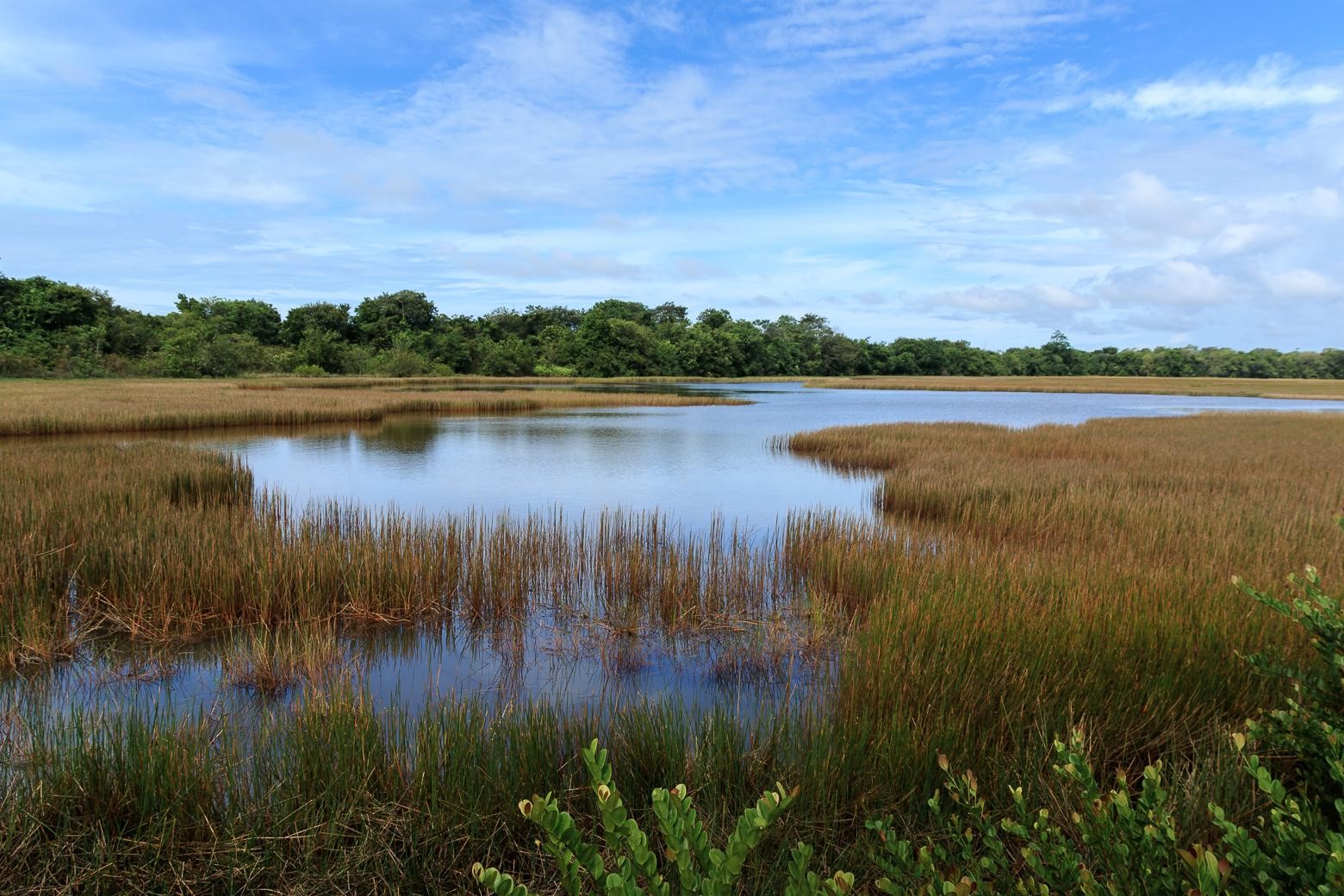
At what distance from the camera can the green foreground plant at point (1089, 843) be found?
174cm

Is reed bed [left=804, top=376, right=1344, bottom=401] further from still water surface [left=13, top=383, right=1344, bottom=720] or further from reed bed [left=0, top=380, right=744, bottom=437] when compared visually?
reed bed [left=0, top=380, right=744, bottom=437]

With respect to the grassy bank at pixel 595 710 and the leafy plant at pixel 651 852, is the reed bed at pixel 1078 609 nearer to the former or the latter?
the grassy bank at pixel 595 710

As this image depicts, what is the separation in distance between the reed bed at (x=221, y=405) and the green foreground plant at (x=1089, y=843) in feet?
79.0

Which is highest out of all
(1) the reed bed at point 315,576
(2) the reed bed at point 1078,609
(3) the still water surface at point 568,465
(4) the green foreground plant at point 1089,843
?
(4) the green foreground plant at point 1089,843

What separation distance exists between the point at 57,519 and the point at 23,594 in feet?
6.30

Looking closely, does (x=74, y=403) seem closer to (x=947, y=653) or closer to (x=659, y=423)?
(x=659, y=423)

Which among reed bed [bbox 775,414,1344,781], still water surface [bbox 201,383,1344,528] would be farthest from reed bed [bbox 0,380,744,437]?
reed bed [bbox 775,414,1344,781]

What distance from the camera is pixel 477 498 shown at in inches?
534

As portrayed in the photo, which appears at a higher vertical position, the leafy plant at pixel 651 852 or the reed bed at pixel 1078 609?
the leafy plant at pixel 651 852

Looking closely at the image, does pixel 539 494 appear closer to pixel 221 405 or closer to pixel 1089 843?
pixel 1089 843

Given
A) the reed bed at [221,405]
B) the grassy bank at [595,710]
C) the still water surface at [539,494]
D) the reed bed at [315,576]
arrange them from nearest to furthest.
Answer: the grassy bank at [595,710] → the still water surface at [539,494] → the reed bed at [315,576] → the reed bed at [221,405]

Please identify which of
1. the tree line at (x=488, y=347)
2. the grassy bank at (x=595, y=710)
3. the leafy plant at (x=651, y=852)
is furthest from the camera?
the tree line at (x=488, y=347)

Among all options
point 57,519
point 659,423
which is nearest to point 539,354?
point 659,423

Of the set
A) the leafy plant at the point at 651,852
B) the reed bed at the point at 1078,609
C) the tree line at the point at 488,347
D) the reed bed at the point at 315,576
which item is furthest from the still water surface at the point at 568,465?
the tree line at the point at 488,347
